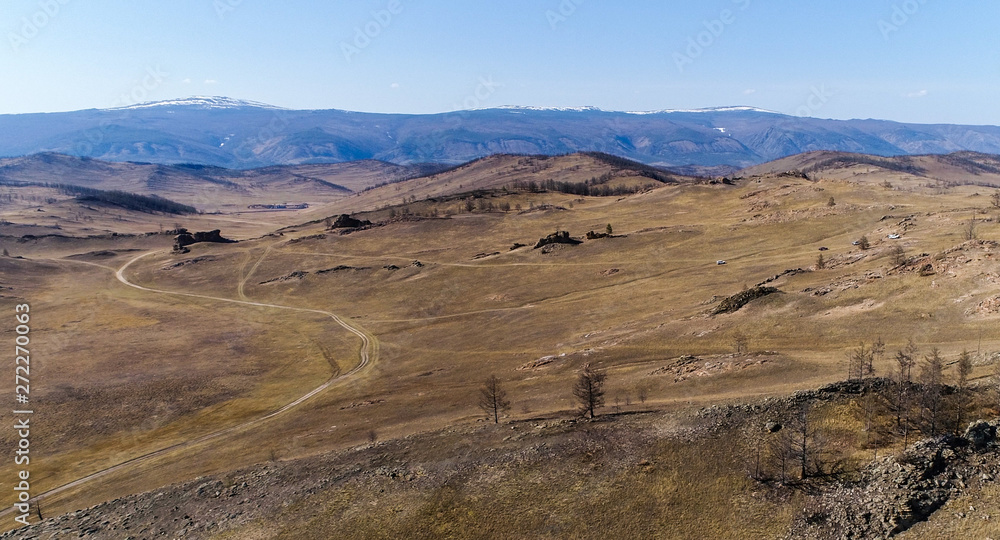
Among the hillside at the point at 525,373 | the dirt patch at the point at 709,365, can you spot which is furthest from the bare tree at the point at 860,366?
the dirt patch at the point at 709,365

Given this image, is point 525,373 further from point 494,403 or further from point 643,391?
point 643,391

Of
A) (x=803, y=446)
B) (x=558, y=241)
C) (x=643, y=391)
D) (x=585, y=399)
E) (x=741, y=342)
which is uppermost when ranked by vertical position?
(x=558, y=241)

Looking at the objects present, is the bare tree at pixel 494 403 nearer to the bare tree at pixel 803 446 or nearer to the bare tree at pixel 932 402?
the bare tree at pixel 803 446

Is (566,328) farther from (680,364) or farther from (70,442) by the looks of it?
(70,442)

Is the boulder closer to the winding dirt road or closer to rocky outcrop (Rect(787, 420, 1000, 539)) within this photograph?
rocky outcrop (Rect(787, 420, 1000, 539))

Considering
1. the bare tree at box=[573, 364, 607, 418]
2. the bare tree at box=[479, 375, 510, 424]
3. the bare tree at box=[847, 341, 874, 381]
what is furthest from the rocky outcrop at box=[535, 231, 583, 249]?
the bare tree at box=[573, 364, 607, 418]

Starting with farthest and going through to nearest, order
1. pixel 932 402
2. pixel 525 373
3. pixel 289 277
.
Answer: pixel 289 277
pixel 525 373
pixel 932 402

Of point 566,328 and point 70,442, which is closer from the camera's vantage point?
point 70,442

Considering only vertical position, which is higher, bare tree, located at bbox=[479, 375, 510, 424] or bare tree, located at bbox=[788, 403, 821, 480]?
bare tree, located at bbox=[788, 403, 821, 480]

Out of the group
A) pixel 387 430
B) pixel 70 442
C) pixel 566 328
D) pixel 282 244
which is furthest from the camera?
pixel 282 244

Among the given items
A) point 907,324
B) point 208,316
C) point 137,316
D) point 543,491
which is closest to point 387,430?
point 543,491

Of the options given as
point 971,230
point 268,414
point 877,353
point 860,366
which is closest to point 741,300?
point 877,353
